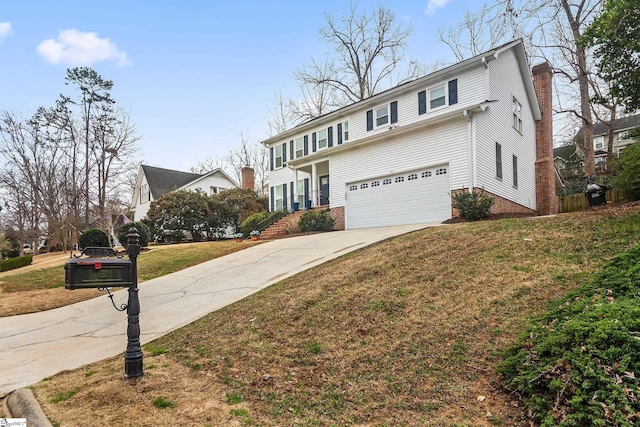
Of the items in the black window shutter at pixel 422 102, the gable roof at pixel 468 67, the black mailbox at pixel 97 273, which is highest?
the gable roof at pixel 468 67

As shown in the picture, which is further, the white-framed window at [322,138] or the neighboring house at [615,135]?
the neighboring house at [615,135]

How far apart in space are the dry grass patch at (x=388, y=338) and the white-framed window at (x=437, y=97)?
9217 millimetres

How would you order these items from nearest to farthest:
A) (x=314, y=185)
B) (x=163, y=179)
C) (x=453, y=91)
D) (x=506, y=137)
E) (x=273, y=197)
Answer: (x=453, y=91) < (x=506, y=137) < (x=314, y=185) < (x=273, y=197) < (x=163, y=179)

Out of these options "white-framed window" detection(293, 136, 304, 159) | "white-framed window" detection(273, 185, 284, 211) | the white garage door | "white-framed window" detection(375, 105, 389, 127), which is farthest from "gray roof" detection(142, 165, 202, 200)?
"white-framed window" detection(375, 105, 389, 127)

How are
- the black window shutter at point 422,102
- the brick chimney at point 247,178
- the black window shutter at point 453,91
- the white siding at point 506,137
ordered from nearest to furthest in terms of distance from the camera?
1. the white siding at point 506,137
2. the black window shutter at point 453,91
3. the black window shutter at point 422,102
4. the brick chimney at point 247,178

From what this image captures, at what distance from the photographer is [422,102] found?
15.2 meters

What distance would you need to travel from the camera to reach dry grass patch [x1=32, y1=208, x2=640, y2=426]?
9.07ft

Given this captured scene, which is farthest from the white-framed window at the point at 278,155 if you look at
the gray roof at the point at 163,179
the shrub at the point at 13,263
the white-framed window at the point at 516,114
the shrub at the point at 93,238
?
the shrub at the point at 13,263

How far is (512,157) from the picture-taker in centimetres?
1583

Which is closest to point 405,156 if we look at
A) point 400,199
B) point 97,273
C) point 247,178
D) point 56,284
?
point 400,199

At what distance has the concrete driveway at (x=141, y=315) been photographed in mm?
4598

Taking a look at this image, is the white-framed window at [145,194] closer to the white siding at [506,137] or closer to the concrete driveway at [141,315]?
the concrete driveway at [141,315]

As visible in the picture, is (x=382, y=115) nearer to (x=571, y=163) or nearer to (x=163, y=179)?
(x=571, y=163)

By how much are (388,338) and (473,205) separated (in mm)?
9142
